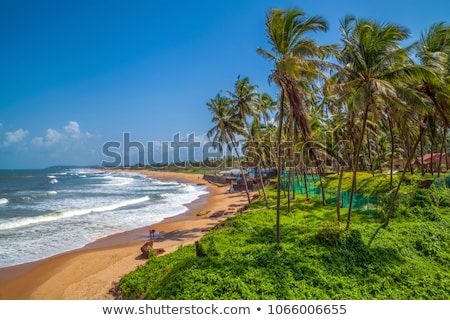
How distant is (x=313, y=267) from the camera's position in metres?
7.78

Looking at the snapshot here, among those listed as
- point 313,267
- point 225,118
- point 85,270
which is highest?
point 225,118

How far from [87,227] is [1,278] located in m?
8.86

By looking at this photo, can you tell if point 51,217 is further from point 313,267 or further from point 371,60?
point 371,60

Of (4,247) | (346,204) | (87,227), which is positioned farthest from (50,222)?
(346,204)

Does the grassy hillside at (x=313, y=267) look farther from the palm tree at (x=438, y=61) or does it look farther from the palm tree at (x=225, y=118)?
the palm tree at (x=225, y=118)

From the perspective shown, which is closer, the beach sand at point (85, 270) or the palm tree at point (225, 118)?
the beach sand at point (85, 270)

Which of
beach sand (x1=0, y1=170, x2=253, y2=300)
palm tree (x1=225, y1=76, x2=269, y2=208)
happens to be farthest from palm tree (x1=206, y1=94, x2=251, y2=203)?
beach sand (x1=0, y1=170, x2=253, y2=300)

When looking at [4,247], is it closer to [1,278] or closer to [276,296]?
[1,278]

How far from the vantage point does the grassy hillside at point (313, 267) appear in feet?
22.5

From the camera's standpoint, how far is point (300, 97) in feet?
29.5

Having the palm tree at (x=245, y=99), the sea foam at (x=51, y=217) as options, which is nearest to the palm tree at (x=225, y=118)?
the palm tree at (x=245, y=99)

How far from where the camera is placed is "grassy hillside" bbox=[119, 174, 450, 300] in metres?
6.86

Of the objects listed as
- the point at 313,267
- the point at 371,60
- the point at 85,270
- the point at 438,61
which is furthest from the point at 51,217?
the point at 438,61

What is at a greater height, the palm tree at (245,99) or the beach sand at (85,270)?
the palm tree at (245,99)
